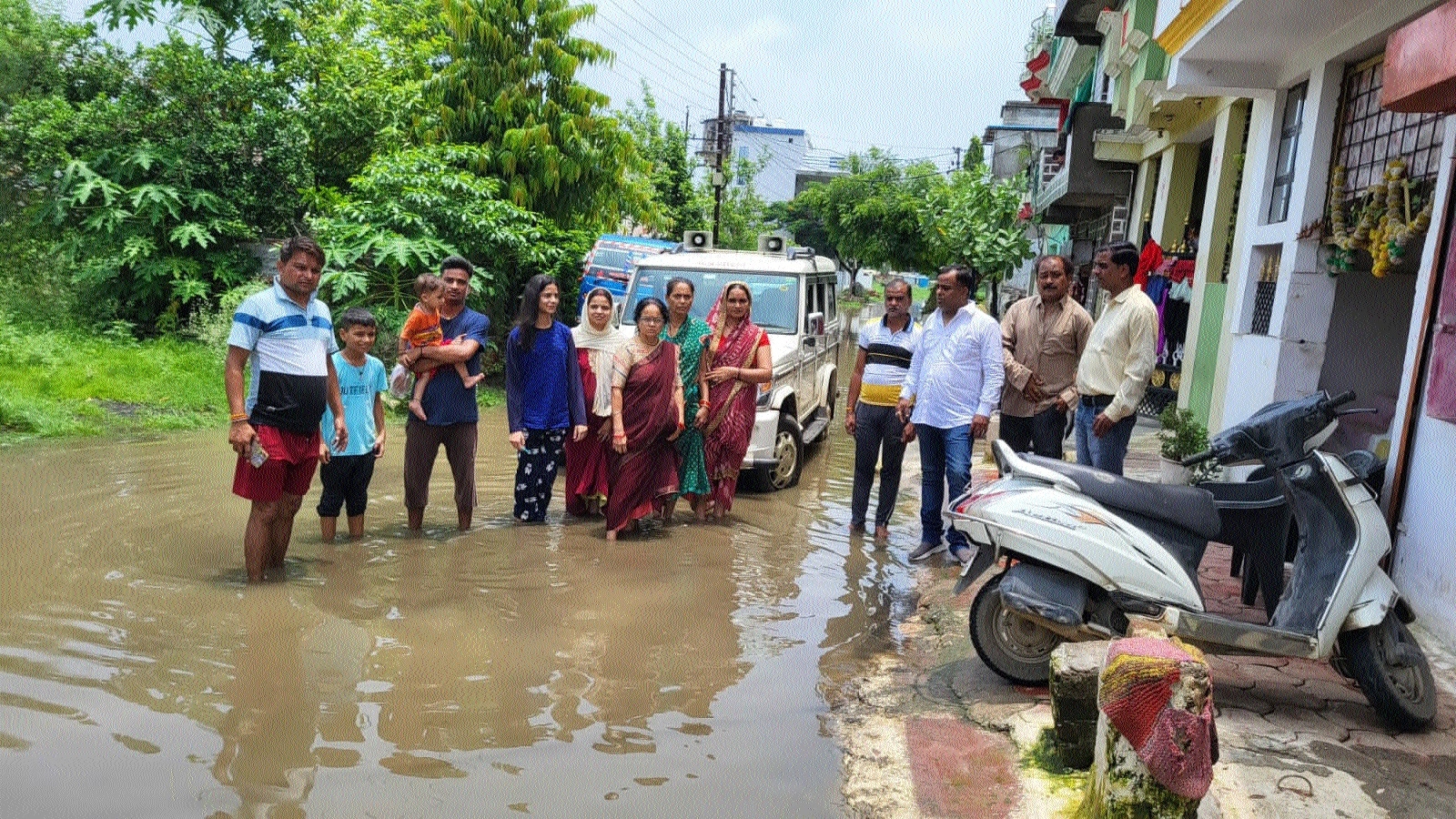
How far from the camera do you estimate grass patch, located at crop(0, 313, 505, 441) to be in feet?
30.0

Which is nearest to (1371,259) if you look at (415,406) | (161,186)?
(415,406)

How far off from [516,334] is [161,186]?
8.52 metres

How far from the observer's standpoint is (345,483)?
6094 millimetres

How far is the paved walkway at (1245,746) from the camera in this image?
324 cm

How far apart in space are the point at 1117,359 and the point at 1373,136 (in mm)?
2281

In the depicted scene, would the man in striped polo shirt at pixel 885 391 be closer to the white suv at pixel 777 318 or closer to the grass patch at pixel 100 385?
the white suv at pixel 777 318

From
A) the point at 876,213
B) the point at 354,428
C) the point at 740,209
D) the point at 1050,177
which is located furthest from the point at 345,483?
the point at 876,213

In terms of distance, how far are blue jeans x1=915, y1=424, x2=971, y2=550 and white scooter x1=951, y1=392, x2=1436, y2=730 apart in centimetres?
185

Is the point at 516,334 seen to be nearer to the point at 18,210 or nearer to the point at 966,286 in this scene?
the point at 966,286

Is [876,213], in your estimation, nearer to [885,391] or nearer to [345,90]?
[345,90]

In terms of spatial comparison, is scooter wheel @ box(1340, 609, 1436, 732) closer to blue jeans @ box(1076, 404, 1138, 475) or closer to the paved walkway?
the paved walkway

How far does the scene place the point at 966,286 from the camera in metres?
6.22

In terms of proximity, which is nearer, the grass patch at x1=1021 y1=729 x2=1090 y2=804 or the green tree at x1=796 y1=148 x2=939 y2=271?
the grass patch at x1=1021 y1=729 x2=1090 y2=804

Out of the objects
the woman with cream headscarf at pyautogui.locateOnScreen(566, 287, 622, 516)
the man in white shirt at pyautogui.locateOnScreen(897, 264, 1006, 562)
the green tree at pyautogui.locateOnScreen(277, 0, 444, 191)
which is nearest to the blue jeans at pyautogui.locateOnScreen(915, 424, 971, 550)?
the man in white shirt at pyautogui.locateOnScreen(897, 264, 1006, 562)
